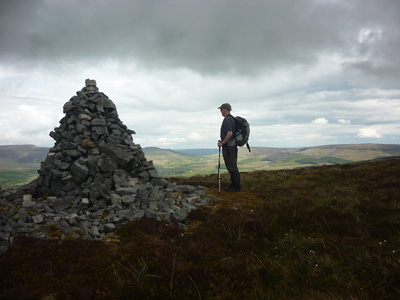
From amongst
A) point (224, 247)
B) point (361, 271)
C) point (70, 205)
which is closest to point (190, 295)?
point (224, 247)

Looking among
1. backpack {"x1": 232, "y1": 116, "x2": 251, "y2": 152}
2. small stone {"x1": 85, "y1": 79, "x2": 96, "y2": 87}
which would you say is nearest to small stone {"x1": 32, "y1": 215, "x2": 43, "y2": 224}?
small stone {"x1": 85, "y1": 79, "x2": 96, "y2": 87}

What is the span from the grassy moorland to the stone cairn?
3.70 ft

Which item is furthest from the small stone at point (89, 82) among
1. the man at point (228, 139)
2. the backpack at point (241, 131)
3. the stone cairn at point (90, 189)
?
the backpack at point (241, 131)

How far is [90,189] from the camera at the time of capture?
34.1 feet

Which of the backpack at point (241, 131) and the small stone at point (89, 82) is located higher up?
the small stone at point (89, 82)

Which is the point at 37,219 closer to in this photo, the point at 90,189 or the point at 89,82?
the point at 90,189

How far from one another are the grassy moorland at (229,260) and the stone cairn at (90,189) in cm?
113

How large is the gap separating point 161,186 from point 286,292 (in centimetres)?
917

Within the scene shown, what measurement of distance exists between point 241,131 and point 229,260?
8.52 meters

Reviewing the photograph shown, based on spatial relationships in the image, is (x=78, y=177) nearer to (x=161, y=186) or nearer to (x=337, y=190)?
(x=161, y=186)

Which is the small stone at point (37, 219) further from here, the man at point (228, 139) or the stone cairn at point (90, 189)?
the man at point (228, 139)

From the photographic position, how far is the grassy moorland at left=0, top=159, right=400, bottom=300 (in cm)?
425

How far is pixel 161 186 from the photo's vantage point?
1255 cm

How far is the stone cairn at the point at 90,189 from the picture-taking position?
7.86 meters
